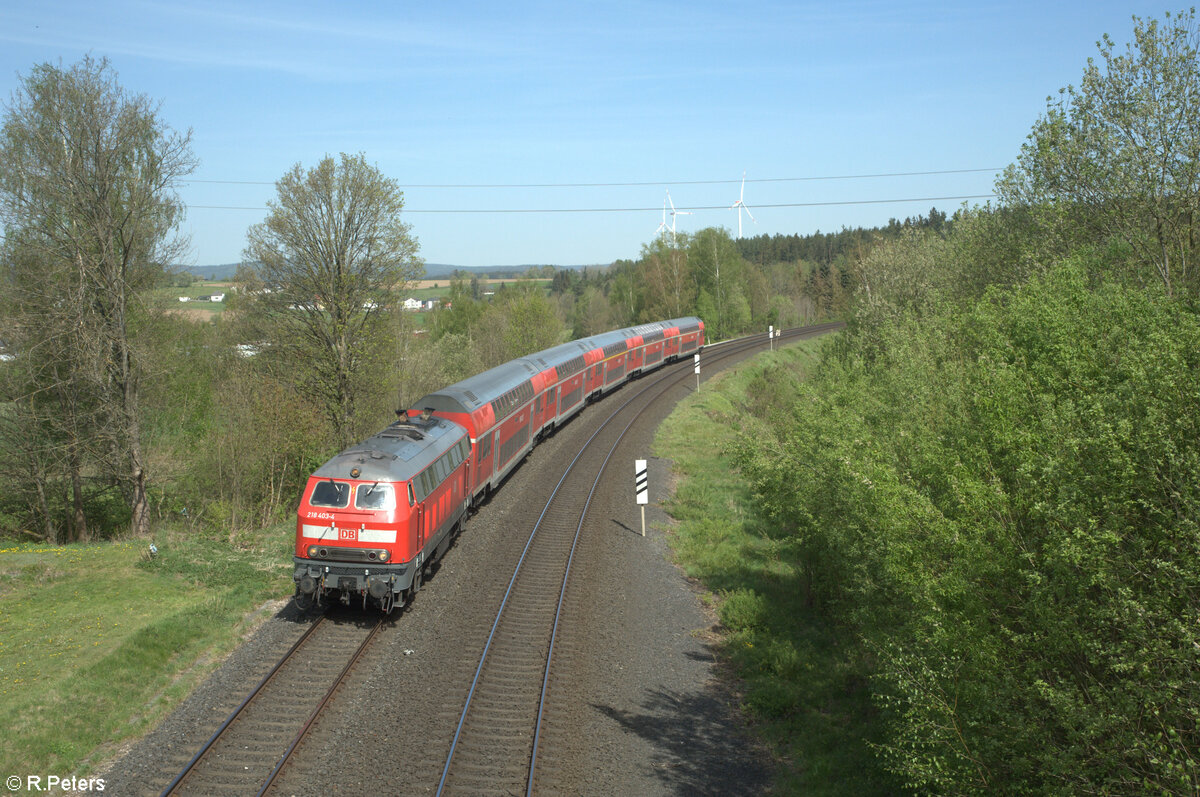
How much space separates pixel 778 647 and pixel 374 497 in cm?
882

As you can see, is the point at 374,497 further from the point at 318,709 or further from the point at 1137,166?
the point at 1137,166

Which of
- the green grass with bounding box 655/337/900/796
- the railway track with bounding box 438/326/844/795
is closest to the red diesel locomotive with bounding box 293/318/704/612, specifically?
the railway track with bounding box 438/326/844/795

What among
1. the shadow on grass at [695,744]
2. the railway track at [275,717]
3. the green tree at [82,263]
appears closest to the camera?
the railway track at [275,717]

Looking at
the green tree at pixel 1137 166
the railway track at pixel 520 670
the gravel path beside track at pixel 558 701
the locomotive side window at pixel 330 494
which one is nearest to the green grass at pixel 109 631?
the gravel path beside track at pixel 558 701

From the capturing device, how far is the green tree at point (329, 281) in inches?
1302

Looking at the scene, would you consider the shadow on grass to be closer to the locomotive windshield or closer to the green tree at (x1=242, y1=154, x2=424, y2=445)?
the locomotive windshield

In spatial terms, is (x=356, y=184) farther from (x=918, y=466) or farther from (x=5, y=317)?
(x=918, y=466)

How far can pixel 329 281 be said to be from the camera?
110ft

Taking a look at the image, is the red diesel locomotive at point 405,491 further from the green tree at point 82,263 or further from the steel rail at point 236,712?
the green tree at point 82,263

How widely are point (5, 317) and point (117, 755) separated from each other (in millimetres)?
18117

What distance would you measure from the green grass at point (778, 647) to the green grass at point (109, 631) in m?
10.2

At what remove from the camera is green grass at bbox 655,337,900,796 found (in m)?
11.8

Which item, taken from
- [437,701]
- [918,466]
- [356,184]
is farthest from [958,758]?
[356,184]

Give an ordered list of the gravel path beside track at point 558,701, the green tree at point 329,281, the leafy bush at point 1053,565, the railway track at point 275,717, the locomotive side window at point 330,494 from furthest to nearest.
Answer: the green tree at point 329,281 < the locomotive side window at point 330,494 < the gravel path beside track at point 558,701 < the railway track at point 275,717 < the leafy bush at point 1053,565
